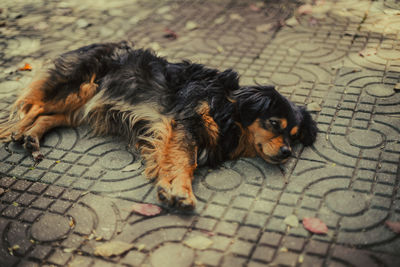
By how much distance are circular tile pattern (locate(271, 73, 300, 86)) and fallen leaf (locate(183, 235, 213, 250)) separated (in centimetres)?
232

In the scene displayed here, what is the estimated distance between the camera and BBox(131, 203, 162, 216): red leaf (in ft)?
9.62

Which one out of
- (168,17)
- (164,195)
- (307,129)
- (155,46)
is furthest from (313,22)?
(164,195)

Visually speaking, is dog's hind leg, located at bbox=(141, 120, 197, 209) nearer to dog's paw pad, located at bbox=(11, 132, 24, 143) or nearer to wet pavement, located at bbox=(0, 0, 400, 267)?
wet pavement, located at bbox=(0, 0, 400, 267)

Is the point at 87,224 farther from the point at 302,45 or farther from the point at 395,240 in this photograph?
the point at 302,45

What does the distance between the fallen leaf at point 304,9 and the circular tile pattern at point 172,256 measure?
4558 millimetres

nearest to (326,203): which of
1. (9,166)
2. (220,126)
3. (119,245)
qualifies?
(220,126)

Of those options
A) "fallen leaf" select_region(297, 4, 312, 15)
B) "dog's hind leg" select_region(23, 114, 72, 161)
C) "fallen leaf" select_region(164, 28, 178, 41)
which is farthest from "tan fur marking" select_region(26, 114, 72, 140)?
"fallen leaf" select_region(297, 4, 312, 15)

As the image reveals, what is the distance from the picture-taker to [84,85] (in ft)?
13.0

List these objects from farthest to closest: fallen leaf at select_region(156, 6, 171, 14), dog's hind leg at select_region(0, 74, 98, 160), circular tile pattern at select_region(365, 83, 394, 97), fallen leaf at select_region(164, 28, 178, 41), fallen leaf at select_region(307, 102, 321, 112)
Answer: fallen leaf at select_region(156, 6, 171, 14), fallen leaf at select_region(164, 28, 178, 41), circular tile pattern at select_region(365, 83, 394, 97), fallen leaf at select_region(307, 102, 321, 112), dog's hind leg at select_region(0, 74, 98, 160)

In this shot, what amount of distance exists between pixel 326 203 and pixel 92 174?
1.81 metres

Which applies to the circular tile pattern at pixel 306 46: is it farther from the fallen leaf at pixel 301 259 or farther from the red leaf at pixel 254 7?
the fallen leaf at pixel 301 259

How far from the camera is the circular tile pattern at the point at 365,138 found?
11.6 ft

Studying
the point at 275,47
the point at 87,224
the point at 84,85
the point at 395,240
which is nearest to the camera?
the point at 395,240

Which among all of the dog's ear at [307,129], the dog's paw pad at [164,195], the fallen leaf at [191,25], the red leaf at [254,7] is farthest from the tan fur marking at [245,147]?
the red leaf at [254,7]
